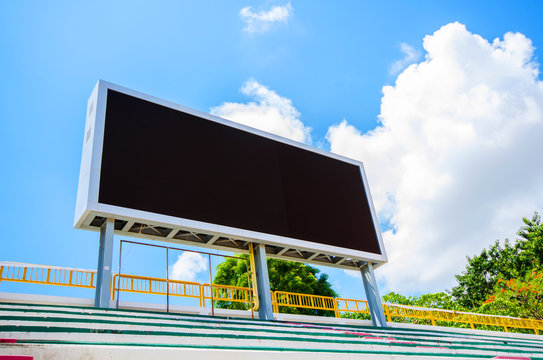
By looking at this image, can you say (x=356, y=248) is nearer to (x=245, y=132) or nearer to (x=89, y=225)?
(x=245, y=132)

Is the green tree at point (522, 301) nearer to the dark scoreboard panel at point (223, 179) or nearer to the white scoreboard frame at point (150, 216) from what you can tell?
the dark scoreboard panel at point (223, 179)

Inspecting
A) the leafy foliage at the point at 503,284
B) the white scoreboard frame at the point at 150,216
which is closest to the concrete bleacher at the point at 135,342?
the white scoreboard frame at the point at 150,216

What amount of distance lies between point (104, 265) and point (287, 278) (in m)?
19.7

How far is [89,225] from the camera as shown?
28.5 feet

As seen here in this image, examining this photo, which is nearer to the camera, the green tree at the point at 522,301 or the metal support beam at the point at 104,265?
the metal support beam at the point at 104,265

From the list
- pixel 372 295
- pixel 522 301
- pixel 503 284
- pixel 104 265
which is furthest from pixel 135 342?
pixel 503 284

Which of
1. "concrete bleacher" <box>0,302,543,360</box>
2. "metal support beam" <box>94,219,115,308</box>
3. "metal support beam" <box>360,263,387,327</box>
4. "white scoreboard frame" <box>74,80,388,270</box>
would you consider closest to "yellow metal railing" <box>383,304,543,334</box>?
"metal support beam" <box>360,263,387,327</box>

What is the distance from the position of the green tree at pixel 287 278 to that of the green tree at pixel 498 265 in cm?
1206

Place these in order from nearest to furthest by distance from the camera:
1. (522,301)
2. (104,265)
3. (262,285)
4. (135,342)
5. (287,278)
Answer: (135,342) → (104,265) → (262,285) → (522,301) → (287,278)

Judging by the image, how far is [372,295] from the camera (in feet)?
40.0

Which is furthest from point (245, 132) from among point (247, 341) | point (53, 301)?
point (247, 341)

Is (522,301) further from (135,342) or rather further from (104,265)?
(135,342)

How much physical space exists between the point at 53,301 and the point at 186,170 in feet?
11.8

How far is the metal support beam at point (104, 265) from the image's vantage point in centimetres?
772
